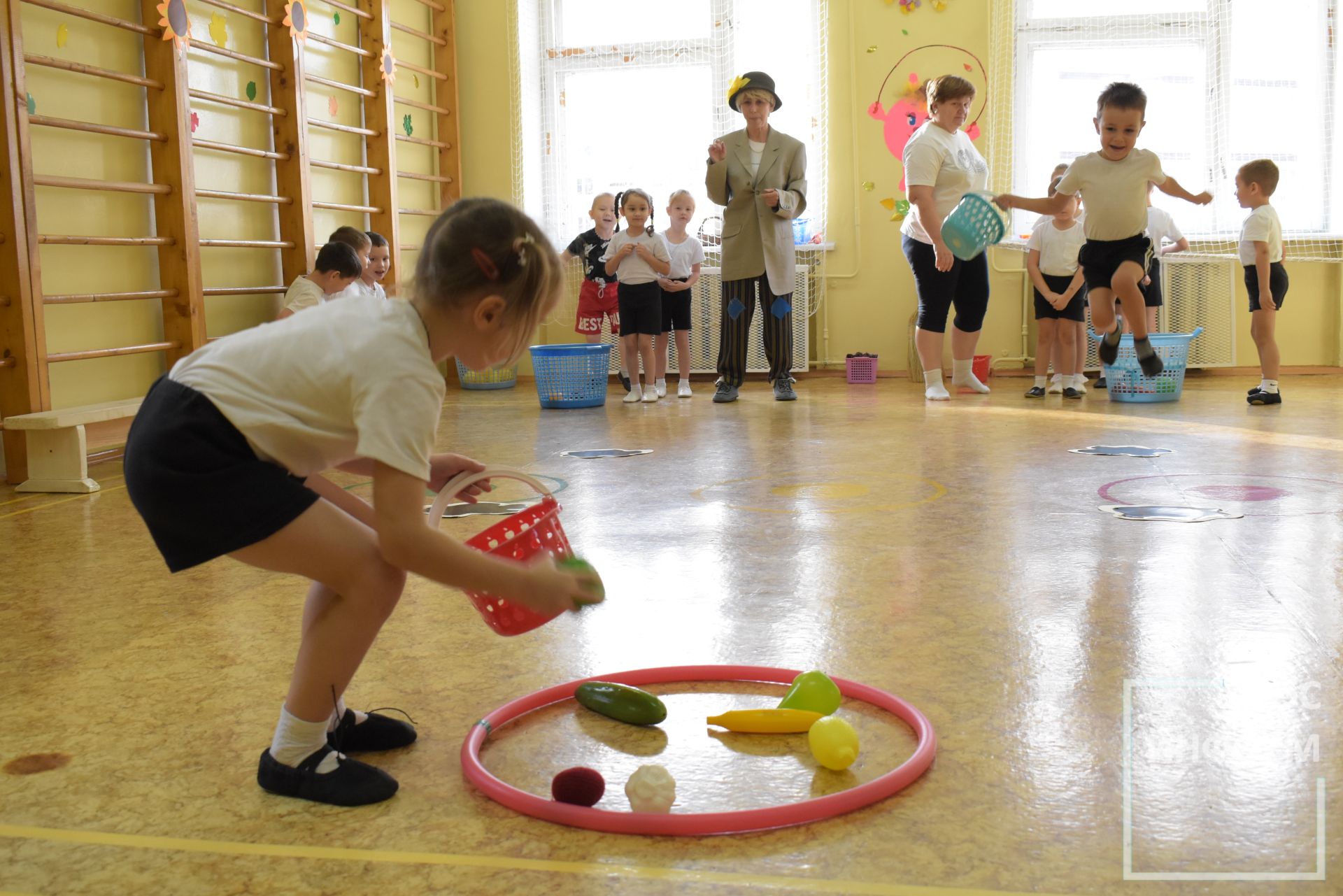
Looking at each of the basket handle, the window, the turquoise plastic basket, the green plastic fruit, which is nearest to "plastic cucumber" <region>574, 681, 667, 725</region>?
the green plastic fruit

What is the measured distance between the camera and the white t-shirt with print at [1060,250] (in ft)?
17.2

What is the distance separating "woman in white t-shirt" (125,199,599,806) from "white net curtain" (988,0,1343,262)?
553 cm

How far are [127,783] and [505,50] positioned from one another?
5980 millimetres

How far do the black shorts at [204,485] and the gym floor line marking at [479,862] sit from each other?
26 cm

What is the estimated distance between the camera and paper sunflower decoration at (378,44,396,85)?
5844mm

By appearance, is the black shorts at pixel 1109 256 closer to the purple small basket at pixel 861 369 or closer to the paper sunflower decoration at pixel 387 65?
the purple small basket at pixel 861 369

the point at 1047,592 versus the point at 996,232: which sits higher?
the point at 996,232

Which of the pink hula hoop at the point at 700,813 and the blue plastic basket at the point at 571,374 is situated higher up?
the blue plastic basket at the point at 571,374

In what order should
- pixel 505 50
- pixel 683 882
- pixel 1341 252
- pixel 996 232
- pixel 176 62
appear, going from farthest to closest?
1. pixel 505 50
2. pixel 1341 252
3. pixel 176 62
4. pixel 996 232
5. pixel 683 882

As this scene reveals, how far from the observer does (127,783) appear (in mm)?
1278

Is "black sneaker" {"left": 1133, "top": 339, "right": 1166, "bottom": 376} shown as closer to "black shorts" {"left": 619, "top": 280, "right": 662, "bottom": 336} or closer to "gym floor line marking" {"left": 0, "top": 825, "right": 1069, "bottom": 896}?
"black shorts" {"left": 619, "top": 280, "right": 662, "bottom": 336}

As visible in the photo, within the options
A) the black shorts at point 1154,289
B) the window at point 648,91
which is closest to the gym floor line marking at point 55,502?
the window at point 648,91

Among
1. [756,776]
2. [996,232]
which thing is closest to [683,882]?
[756,776]

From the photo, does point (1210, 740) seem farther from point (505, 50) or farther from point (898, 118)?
point (505, 50)
